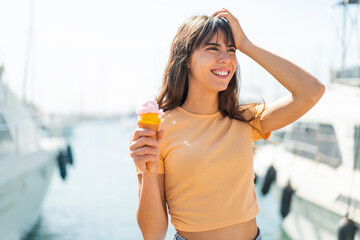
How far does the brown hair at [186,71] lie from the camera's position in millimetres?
1583

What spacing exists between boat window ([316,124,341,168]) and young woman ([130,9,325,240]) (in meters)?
5.52

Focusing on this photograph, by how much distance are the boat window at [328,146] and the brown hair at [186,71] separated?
552cm

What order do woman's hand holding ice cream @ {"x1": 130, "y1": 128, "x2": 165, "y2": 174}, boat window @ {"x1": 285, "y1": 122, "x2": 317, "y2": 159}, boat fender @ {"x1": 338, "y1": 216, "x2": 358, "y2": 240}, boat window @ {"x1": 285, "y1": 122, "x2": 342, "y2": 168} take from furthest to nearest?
boat window @ {"x1": 285, "y1": 122, "x2": 317, "y2": 159} → boat window @ {"x1": 285, "y1": 122, "x2": 342, "y2": 168} → boat fender @ {"x1": 338, "y1": 216, "x2": 358, "y2": 240} → woman's hand holding ice cream @ {"x1": 130, "y1": 128, "x2": 165, "y2": 174}

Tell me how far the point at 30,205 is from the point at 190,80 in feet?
23.4

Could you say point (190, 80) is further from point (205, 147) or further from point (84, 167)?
point (84, 167)

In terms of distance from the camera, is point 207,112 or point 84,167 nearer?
point 207,112

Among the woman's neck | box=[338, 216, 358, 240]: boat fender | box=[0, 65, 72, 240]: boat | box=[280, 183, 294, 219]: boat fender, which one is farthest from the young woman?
box=[280, 183, 294, 219]: boat fender

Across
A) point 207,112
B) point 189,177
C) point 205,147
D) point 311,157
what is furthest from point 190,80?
point 311,157

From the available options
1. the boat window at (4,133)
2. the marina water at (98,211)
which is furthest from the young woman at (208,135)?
the marina water at (98,211)

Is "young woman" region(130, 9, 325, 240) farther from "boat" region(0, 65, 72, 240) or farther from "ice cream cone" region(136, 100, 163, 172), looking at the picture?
"boat" region(0, 65, 72, 240)

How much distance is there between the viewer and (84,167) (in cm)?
2038

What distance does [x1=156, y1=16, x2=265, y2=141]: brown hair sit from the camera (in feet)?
5.19

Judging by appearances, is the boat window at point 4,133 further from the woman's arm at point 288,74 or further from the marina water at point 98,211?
the woman's arm at point 288,74

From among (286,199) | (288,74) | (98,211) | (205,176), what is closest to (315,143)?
(286,199)
